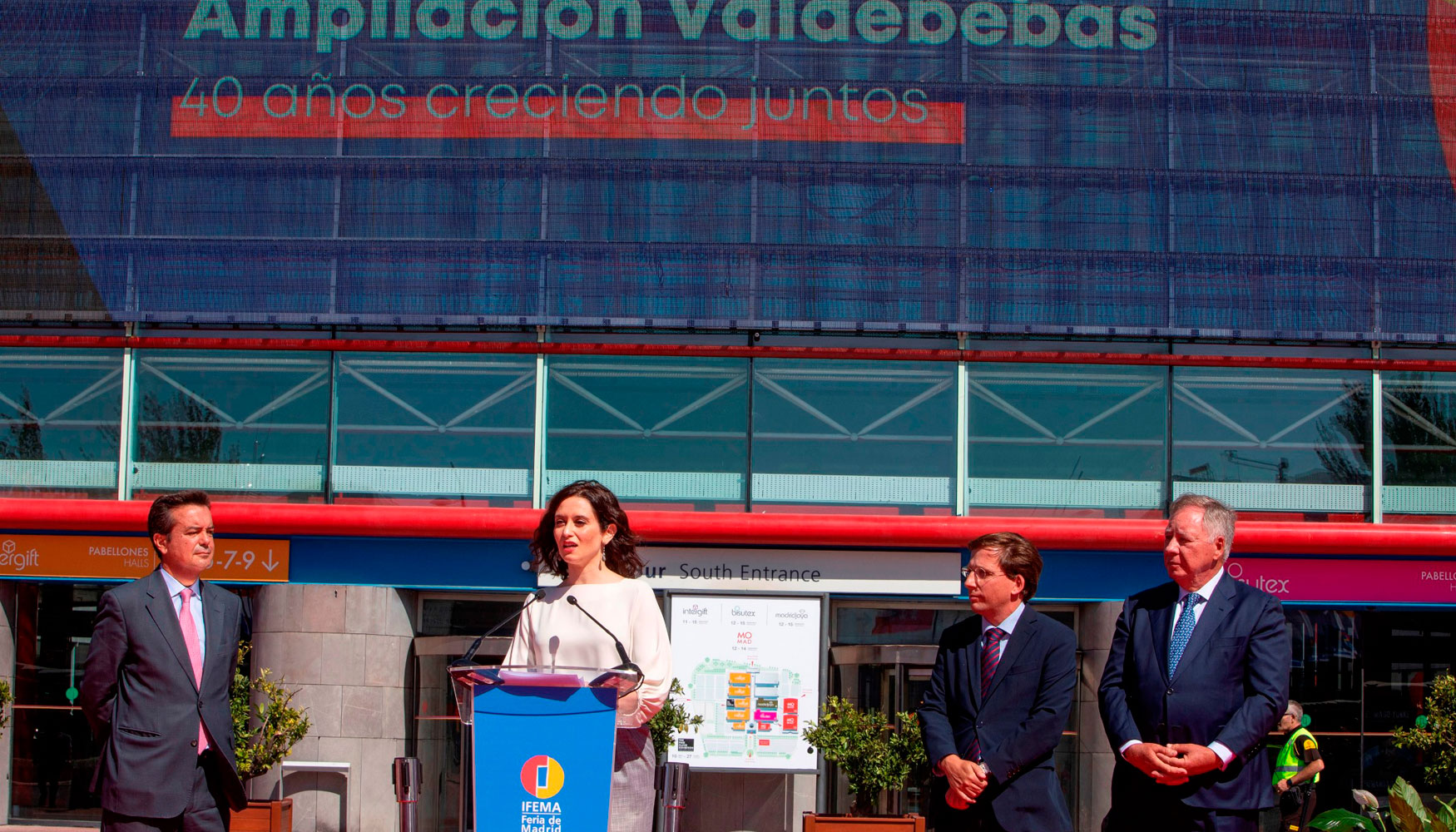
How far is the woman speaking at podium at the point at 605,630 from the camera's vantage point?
457 cm

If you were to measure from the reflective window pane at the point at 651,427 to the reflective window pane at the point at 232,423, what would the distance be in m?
2.01

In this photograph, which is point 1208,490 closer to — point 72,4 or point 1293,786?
point 1293,786

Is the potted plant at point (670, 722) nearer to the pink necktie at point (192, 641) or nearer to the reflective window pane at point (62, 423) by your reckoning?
the pink necktie at point (192, 641)

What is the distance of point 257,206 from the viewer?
12281 millimetres

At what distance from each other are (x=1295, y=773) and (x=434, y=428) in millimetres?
7128

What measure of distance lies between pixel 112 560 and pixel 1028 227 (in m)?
8.05

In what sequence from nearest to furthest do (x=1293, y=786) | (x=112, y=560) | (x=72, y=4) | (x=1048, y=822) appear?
(x=1048, y=822) → (x=1293, y=786) → (x=112, y=560) → (x=72, y=4)

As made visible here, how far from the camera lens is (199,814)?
5.10 m

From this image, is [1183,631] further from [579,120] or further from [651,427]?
[579,120]

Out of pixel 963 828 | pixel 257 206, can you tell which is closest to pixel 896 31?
pixel 257 206

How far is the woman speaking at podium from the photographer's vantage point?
4.57 metres

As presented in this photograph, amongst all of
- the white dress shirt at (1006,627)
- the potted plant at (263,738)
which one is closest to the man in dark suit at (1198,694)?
the white dress shirt at (1006,627)

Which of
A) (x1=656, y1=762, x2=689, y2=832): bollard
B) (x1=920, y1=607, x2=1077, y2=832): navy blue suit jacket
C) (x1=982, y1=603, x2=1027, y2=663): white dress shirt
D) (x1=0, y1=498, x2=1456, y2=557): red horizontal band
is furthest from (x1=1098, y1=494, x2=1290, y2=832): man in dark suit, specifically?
(x1=0, y1=498, x2=1456, y2=557): red horizontal band

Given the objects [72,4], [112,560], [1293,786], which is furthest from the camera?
[72,4]
